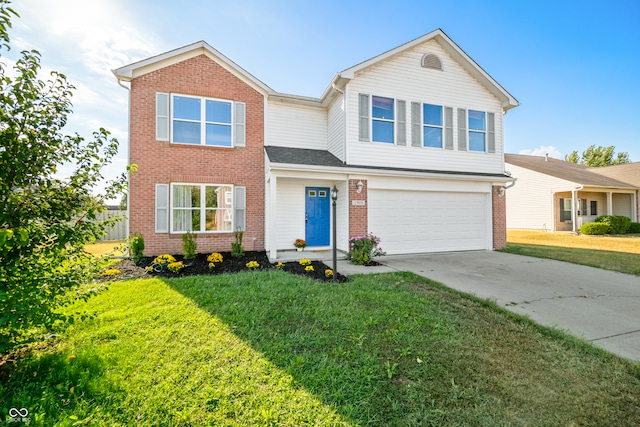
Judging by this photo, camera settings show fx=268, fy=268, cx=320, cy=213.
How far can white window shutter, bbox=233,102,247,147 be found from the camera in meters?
9.88

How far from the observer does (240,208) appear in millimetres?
9836

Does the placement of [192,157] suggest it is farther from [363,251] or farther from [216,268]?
[363,251]

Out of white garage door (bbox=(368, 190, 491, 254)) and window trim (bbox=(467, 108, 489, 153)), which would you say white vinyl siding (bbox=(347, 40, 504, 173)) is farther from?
white garage door (bbox=(368, 190, 491, 254))

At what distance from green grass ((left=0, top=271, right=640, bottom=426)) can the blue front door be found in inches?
238

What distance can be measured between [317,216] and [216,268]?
174 inches

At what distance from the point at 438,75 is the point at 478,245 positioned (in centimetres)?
695

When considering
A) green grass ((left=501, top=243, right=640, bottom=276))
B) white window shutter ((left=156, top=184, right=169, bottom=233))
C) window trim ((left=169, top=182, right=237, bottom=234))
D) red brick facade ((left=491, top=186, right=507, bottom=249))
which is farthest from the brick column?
white window shutter ((left=156, top=184, right=169, bottom=233))

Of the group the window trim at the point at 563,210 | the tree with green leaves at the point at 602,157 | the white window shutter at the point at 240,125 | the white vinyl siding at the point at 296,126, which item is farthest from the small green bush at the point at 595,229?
the tree with green leaves at the point at 602,157

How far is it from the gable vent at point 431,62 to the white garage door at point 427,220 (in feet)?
16.2

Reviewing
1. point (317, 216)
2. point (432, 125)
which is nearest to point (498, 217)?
point (432, 125)

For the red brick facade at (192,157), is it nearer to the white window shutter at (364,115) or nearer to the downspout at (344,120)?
the downspout at (344,120)

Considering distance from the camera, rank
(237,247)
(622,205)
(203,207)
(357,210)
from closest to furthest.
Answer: (237,247)
(357,210)
(203,207)
(622,205)

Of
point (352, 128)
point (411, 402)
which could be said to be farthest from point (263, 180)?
point (411, 402)

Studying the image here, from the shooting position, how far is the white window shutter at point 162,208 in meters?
9.09
